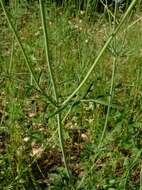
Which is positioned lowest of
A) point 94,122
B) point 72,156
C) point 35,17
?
point 72,156

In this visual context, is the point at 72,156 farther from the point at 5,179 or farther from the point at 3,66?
the point at 3,66

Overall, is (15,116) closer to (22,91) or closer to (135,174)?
(22,91)

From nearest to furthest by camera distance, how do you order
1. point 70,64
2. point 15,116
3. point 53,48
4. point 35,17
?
point 15,116, point 70,64, point 53,48, point 35,17

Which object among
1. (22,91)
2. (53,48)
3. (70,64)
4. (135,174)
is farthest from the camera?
(53,48)

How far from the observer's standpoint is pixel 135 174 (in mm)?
2881

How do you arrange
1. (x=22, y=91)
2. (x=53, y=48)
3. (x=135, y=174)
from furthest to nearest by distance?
(x=53, y=48) < (x=22, y=91) < (x=135, y=174)

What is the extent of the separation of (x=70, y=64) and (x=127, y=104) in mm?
696

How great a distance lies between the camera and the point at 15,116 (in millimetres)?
3156

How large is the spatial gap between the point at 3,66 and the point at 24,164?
3.98ft

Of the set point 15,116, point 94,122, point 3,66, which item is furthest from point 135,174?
point 3,66

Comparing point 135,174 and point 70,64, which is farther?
point 70,64

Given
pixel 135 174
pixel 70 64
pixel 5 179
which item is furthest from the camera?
pixel 70 64

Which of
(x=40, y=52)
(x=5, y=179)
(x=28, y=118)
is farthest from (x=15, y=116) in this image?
(x=40, y=52)

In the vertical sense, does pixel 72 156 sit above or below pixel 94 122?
below
